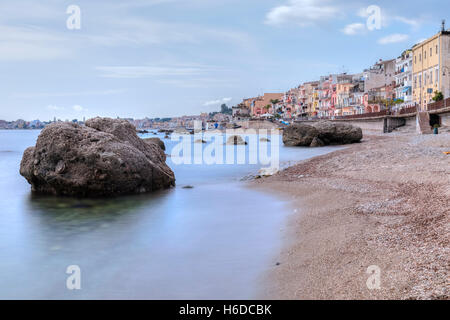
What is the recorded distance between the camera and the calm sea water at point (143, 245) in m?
6.07

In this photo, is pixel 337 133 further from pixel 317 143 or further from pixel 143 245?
pixel 143 245

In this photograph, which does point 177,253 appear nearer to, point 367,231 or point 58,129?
point 367,231

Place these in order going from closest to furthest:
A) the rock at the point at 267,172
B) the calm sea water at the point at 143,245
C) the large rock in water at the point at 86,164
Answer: the calm sea water at the point at 143,245 → the large rock in water at the point at 86,164 → the rock at the point at 267,172

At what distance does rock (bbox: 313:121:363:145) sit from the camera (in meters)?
39.1

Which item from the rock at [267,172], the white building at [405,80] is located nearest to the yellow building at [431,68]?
the white building at [405,80]

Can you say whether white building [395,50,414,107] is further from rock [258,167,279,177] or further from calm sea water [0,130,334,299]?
calm sea water [0,130,334,299]

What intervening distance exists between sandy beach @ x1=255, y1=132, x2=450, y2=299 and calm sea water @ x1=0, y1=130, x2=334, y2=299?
47cm

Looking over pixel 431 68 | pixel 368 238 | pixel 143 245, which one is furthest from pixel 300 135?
pixel 368 238

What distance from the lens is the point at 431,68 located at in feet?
190

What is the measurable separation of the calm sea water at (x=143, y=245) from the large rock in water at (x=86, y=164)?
572mm

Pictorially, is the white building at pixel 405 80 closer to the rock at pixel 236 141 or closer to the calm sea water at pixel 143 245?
the rock at pixel 236 141
